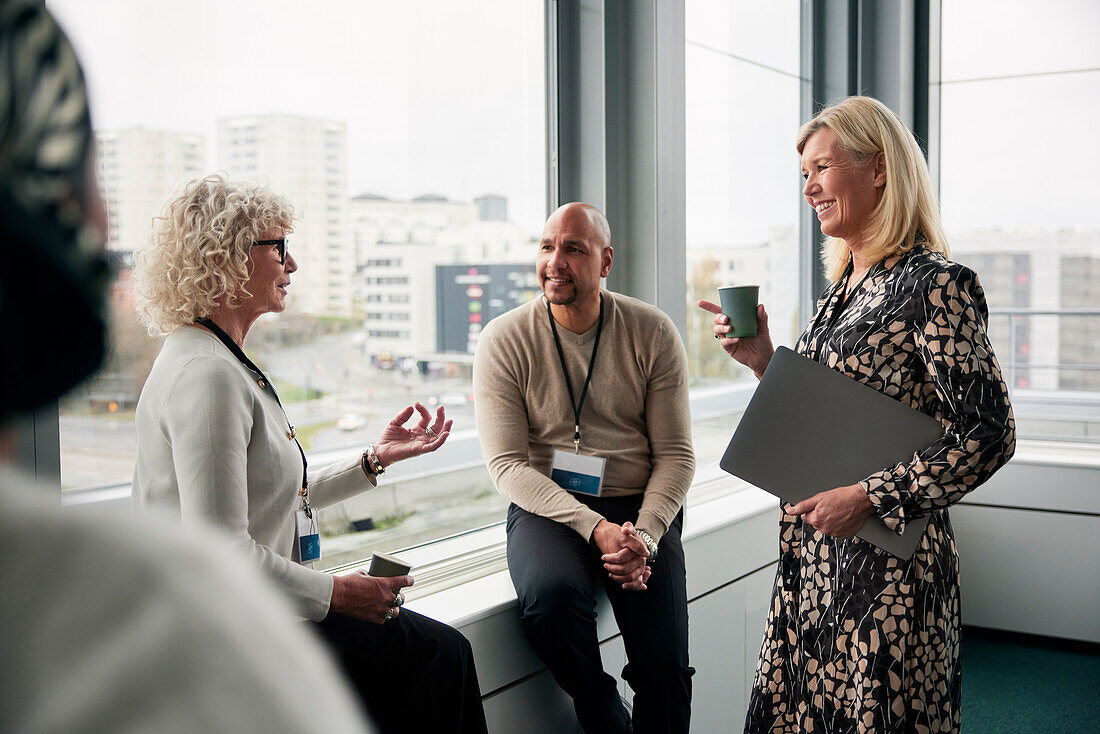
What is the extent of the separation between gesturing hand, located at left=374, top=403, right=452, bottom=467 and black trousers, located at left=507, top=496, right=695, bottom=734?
0.43 m

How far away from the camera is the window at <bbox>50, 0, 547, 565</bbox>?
1.79 meters

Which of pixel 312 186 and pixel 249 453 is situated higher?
pixel 312 186

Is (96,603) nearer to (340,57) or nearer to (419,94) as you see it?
(340,57)

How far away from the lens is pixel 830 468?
186 centimetres

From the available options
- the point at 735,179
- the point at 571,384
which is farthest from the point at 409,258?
the point at 735,179

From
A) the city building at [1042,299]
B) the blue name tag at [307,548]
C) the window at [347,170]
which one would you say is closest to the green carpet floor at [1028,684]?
the city building at [1042,299]

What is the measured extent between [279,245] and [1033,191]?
403 centimetres

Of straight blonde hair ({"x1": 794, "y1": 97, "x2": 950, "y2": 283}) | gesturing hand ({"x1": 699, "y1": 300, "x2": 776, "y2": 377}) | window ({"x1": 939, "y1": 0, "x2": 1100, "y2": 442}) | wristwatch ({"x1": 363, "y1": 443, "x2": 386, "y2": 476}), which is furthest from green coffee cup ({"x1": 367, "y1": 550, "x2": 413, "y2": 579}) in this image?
window ({"x1": 939, "y1": 0, "x2": 1100, "y2": 442})

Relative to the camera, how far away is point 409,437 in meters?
2.03

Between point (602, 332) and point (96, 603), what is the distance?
7.38ft

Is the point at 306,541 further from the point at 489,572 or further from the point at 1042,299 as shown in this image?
the point at 1042,299

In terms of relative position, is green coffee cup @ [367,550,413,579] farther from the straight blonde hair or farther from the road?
the straight blonde hair

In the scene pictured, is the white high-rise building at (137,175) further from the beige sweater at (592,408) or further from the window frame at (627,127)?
the window frame at (627,127)

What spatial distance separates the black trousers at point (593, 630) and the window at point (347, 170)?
505 millimetres
